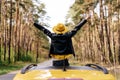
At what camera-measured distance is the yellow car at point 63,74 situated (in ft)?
17.0

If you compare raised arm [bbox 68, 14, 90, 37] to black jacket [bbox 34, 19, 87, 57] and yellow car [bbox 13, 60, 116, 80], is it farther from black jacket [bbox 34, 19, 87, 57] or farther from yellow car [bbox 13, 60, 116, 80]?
yellow car [bbox 13, 60, 116, 80]

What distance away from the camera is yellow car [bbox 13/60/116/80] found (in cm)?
518

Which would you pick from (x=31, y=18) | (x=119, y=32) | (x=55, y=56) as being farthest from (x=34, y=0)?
(x=55, y=56)

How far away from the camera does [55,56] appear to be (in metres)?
6.28

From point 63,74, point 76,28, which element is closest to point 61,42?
point 76,28

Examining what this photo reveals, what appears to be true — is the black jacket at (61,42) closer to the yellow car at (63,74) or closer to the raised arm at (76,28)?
the raised arm at (76,28)

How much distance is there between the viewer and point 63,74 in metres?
5.35

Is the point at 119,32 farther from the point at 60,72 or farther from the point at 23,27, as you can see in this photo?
the point at 60,72

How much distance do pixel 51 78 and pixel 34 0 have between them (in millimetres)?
64779

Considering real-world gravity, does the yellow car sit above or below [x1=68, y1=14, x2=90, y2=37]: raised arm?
below

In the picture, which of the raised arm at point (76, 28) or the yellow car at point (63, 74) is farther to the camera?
the raised arm at point (76, 28)

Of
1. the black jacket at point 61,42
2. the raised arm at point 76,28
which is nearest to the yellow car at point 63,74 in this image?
the black jacket at point 61,42

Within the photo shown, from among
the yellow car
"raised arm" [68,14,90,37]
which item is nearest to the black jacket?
"raised arm" [68,14,90,37]

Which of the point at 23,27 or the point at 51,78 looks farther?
the point at 23,27
